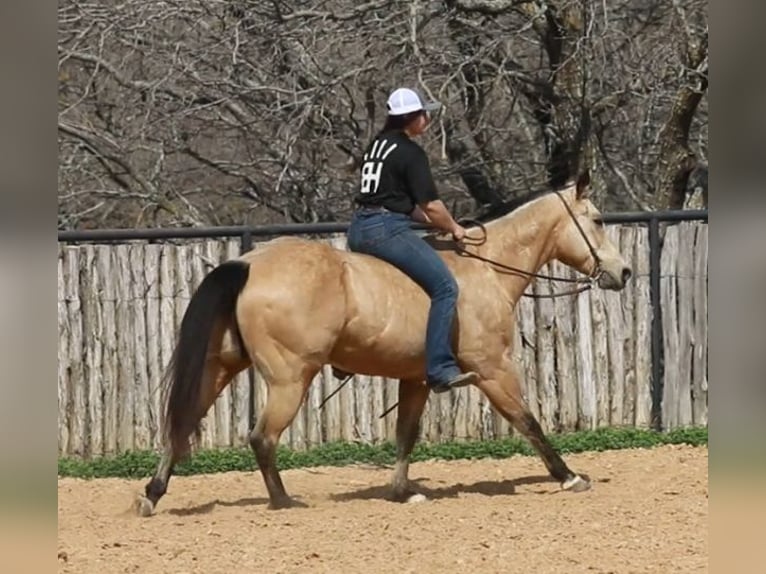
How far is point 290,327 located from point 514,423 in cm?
170

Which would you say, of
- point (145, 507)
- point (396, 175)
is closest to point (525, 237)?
point (396, 175)

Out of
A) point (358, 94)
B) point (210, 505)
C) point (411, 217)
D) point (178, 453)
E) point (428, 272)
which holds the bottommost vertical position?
point (210, 505)

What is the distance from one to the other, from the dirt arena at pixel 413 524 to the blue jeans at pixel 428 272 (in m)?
0.94

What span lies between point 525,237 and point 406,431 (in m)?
1.59

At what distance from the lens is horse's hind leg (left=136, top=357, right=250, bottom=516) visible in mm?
8273

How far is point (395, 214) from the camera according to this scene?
8.55 meters

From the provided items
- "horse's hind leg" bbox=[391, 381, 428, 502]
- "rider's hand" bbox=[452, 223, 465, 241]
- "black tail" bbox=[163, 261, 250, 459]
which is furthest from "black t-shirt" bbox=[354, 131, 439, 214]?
"horse's hind leg" bbox=[391, 381, 428, 502]

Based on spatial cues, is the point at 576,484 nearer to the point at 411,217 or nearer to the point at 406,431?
the point at 406,431

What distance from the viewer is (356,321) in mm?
8492
